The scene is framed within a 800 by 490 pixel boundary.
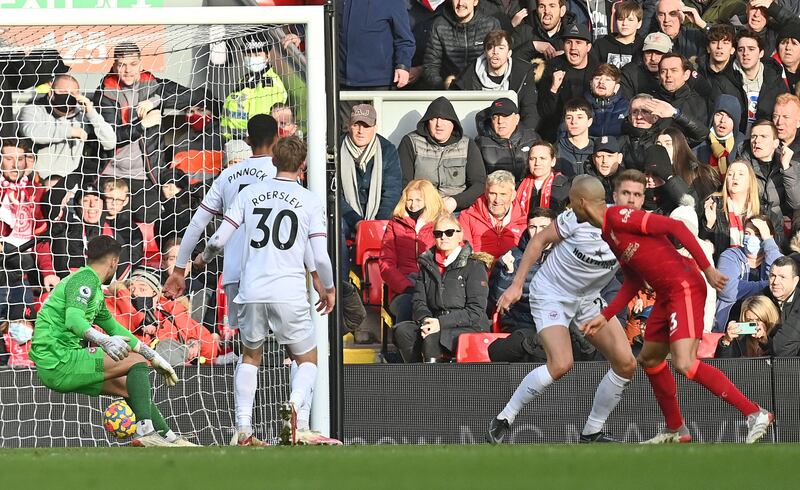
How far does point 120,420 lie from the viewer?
714cm

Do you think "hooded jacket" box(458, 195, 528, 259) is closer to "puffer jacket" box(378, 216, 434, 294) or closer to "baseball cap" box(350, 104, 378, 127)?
"puffer jacket" box(378, 216, 434, 294)

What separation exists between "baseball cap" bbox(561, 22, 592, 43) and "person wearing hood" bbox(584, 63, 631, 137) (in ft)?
1.06

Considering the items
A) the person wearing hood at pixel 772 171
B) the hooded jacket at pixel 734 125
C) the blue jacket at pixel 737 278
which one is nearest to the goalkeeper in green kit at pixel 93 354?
the blue jacket at pixel 737 278

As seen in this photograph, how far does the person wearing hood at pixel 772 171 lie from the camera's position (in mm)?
9820

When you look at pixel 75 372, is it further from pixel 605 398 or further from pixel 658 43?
pixel 658 43

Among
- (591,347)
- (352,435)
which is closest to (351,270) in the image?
(352,435)

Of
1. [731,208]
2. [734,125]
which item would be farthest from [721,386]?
[734,125]

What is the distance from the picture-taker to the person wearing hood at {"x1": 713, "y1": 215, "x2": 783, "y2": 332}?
9.23 meters

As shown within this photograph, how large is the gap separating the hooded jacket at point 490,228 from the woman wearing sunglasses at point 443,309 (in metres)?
0.42

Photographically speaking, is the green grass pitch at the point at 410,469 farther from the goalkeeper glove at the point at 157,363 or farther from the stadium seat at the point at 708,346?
the stadium seat at the point at 708,346

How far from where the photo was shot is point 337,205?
778cm

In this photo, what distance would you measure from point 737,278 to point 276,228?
12.5ft

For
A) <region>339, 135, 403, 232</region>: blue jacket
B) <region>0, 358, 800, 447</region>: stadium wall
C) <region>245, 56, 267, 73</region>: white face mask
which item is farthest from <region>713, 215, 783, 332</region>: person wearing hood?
<region>245, 56, 267, 73</region>: white face mask

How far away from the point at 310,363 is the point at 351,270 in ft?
7.23
